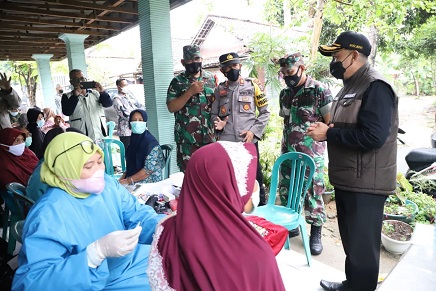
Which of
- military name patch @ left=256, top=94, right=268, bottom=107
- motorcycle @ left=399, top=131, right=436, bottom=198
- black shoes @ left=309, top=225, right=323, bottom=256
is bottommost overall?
black shoes @ left=309, top=225, right=323, bottom=256

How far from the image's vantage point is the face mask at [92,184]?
1428 mm

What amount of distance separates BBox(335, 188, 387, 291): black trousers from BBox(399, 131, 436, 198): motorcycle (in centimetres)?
246

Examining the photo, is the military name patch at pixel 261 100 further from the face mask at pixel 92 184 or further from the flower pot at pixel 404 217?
the face mask at pixel 92 184

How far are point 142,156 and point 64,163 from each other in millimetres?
1306

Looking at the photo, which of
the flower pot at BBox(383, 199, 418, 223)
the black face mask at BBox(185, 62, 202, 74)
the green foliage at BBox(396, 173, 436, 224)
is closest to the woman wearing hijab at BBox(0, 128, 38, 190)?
the black face mask at BBox(185, 62, 202, 74)

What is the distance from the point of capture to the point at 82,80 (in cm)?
415

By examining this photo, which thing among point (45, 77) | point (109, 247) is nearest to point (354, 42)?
point (109, 247)

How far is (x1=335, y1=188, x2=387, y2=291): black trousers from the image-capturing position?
177cm

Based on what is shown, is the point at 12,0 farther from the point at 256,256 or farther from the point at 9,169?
the point at 256,256

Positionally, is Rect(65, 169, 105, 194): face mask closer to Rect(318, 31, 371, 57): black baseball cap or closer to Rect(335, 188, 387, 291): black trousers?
Rect(335, 188, 387, 291): black trousers

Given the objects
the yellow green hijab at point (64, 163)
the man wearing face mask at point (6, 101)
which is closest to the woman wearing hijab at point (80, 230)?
the yellow green hijab at point (64, 163)

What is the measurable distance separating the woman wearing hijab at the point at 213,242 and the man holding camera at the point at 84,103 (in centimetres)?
346

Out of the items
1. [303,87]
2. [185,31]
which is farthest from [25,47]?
[185,31]

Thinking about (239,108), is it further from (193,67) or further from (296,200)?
(296,200)
